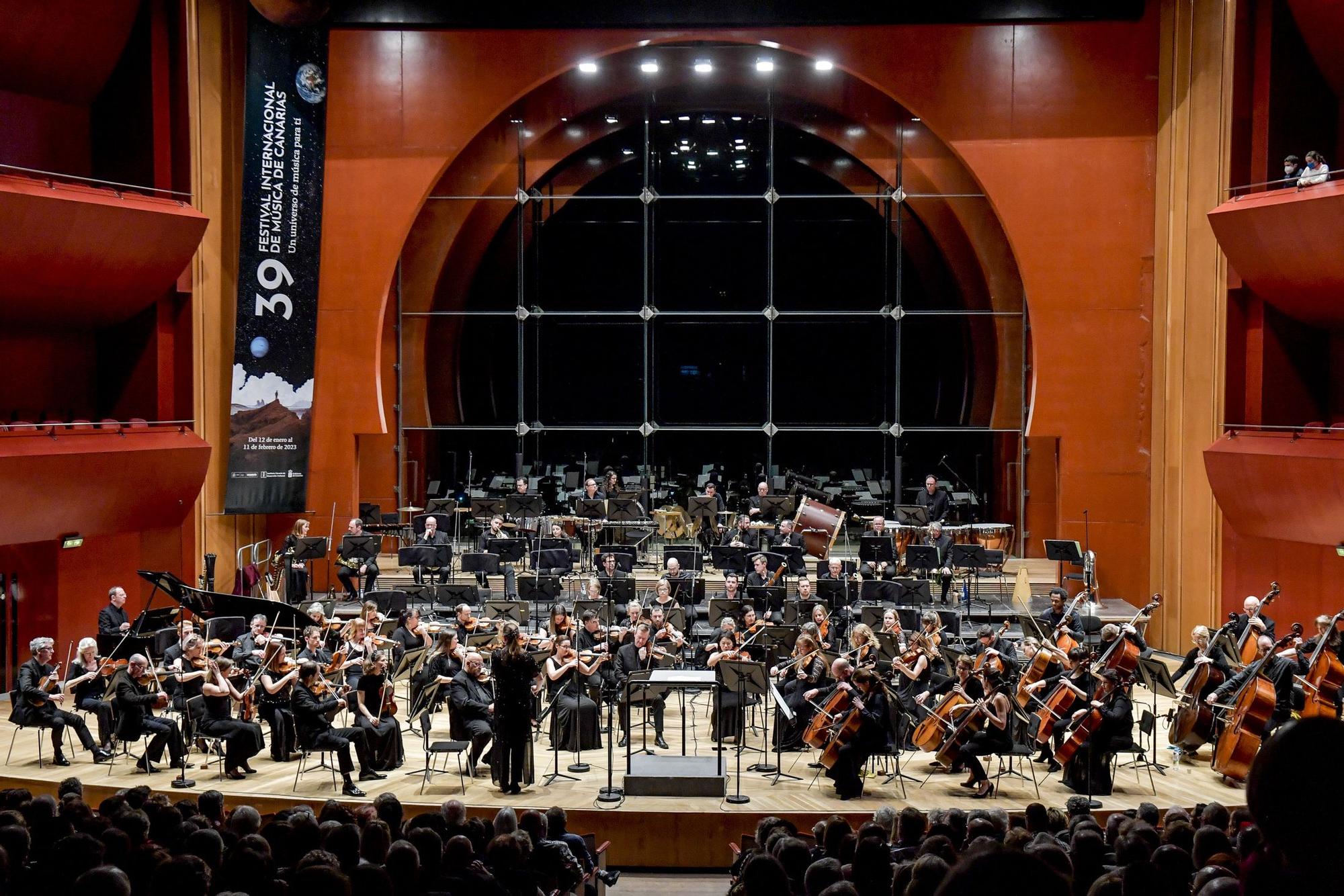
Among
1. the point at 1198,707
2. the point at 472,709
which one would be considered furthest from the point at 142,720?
the point at 1198,707

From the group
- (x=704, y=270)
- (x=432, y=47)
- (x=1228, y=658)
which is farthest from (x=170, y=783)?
(x=704, y=270)

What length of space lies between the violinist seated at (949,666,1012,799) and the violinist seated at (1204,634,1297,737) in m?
2.13

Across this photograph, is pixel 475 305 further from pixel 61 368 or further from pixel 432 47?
pixel 61 368

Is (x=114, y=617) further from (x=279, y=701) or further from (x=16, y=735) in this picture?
(x=279, y=701)

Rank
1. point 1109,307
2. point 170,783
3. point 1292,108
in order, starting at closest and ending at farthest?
1. point 170,783
2. point 1292,108
3. point 1109,307

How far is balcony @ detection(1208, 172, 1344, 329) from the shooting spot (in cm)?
1405

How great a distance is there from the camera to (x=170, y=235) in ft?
52.9

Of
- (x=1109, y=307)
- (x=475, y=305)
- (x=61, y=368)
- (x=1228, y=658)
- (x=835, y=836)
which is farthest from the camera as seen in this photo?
(x=475, y=305)

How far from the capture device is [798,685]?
12.6 metres

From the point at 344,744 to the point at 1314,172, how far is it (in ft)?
39.9

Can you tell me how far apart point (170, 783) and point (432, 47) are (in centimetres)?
1158

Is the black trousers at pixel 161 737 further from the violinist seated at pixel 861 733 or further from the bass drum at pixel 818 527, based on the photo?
the bass drum at pixel 818 527

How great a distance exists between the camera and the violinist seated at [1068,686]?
11172mm

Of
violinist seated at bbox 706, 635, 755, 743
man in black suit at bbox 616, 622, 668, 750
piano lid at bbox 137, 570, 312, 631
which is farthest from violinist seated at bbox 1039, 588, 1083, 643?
piano lid at bbox 137, 570, 312, 631
